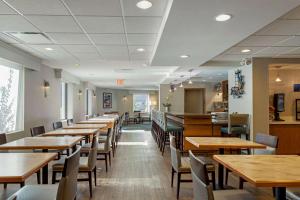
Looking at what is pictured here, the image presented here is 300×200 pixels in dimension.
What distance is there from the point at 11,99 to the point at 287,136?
6.44 meters

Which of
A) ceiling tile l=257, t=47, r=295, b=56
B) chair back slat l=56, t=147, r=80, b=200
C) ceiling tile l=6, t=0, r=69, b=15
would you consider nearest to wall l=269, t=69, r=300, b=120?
ceiling tile l=257, t=47, r=295, b=56

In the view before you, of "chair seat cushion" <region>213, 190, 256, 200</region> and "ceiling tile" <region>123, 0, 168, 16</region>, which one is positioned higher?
"ceiling tile" <region>123, 0, 168, 16</region>

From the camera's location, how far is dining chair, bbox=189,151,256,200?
1.81 metres

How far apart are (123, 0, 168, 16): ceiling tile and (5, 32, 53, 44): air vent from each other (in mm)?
1783

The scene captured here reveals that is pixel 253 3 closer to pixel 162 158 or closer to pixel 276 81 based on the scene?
pixel 162 158

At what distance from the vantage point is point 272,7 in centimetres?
269

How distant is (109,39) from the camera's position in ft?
14.8

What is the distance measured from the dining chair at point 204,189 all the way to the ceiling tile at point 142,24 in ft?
6.88

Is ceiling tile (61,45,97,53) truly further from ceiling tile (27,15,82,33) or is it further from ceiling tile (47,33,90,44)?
Answer: ceiling tile (27,15,82,33)

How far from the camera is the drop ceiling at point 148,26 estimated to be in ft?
9.34

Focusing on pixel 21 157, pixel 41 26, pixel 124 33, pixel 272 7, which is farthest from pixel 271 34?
pixel 21 157

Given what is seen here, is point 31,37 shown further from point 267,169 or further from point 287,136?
point 287,136

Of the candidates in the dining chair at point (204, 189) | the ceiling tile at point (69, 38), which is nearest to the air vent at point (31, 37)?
the ceiling tile at point (69, 38)

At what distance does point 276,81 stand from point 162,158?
3.74 metres
